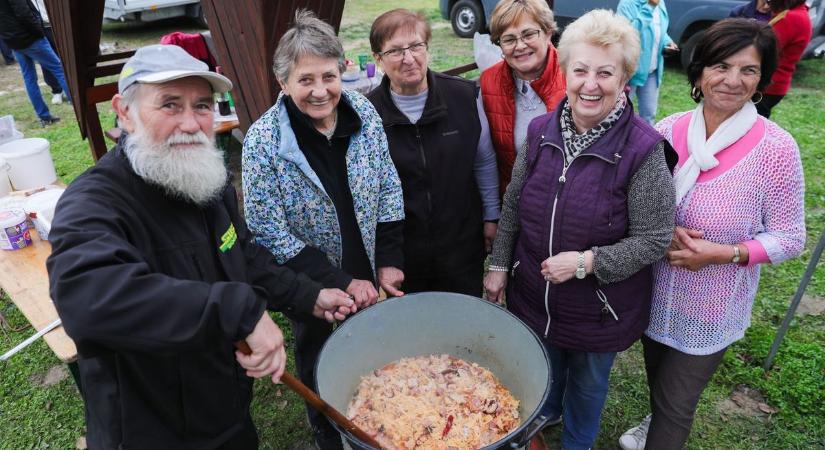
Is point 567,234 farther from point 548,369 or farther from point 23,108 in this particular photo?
point 23,108

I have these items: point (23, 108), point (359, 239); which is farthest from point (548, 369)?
point (23, 108)

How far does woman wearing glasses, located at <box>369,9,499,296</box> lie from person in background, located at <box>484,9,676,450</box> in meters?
0.40

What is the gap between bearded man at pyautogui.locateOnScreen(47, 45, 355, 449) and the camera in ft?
4.08

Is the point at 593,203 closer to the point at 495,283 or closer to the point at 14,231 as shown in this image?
the point at 495,283

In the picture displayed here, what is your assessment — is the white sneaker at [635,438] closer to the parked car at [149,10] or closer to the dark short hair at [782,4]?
the dark short hair at [782,4]

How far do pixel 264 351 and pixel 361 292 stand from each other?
94 centimetres

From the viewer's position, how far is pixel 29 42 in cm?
771

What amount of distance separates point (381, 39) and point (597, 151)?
113 cm

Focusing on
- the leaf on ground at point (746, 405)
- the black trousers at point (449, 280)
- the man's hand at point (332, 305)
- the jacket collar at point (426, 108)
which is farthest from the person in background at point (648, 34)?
the man's hand at point (332, 305)

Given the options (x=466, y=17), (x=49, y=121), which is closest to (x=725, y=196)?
(x=49, y=121)

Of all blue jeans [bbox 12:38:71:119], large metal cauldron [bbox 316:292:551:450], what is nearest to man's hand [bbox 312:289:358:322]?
large metal cauldron [bbox 316:292:551:450]

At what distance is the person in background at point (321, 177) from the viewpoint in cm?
216

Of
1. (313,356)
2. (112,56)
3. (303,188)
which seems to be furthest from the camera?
(112,56)

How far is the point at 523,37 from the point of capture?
8.23ft
